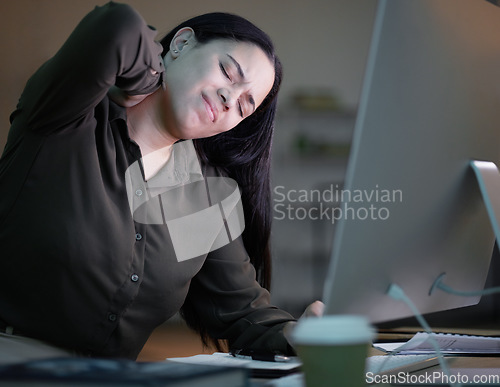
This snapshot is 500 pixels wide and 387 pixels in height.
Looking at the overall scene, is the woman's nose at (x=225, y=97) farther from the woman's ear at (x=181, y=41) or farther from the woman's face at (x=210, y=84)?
the woman's ear at (x=181, y=41)

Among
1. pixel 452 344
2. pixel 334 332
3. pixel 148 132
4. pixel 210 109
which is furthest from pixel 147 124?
pixel 334 332

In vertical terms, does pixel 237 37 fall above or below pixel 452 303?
above

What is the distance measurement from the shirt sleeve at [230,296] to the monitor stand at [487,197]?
1.87ft

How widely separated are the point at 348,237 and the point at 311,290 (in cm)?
376

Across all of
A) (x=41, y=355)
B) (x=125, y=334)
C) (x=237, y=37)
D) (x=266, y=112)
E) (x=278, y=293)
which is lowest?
(x=278, y=293)

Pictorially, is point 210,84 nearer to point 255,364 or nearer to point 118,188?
point 118,188

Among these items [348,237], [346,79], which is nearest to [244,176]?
[348,237]

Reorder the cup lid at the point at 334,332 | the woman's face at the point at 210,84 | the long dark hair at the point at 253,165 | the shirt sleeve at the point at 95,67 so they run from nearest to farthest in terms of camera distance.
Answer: the cup lid at the point at 334,332 → the shirt sleeve at the point at 95,67 → the woman's face at the point at 210,84 → the long dark hair at the point at 253,165

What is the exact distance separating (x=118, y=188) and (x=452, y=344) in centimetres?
69

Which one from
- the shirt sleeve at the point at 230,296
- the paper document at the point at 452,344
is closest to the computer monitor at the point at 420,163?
the paper document at the point at 452,344

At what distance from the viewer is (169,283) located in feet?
4.21

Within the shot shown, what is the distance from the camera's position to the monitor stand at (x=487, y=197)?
2.30 ft

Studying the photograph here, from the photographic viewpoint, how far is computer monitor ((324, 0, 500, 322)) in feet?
1.83

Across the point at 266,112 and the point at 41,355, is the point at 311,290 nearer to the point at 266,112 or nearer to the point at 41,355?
the point at 266,112
